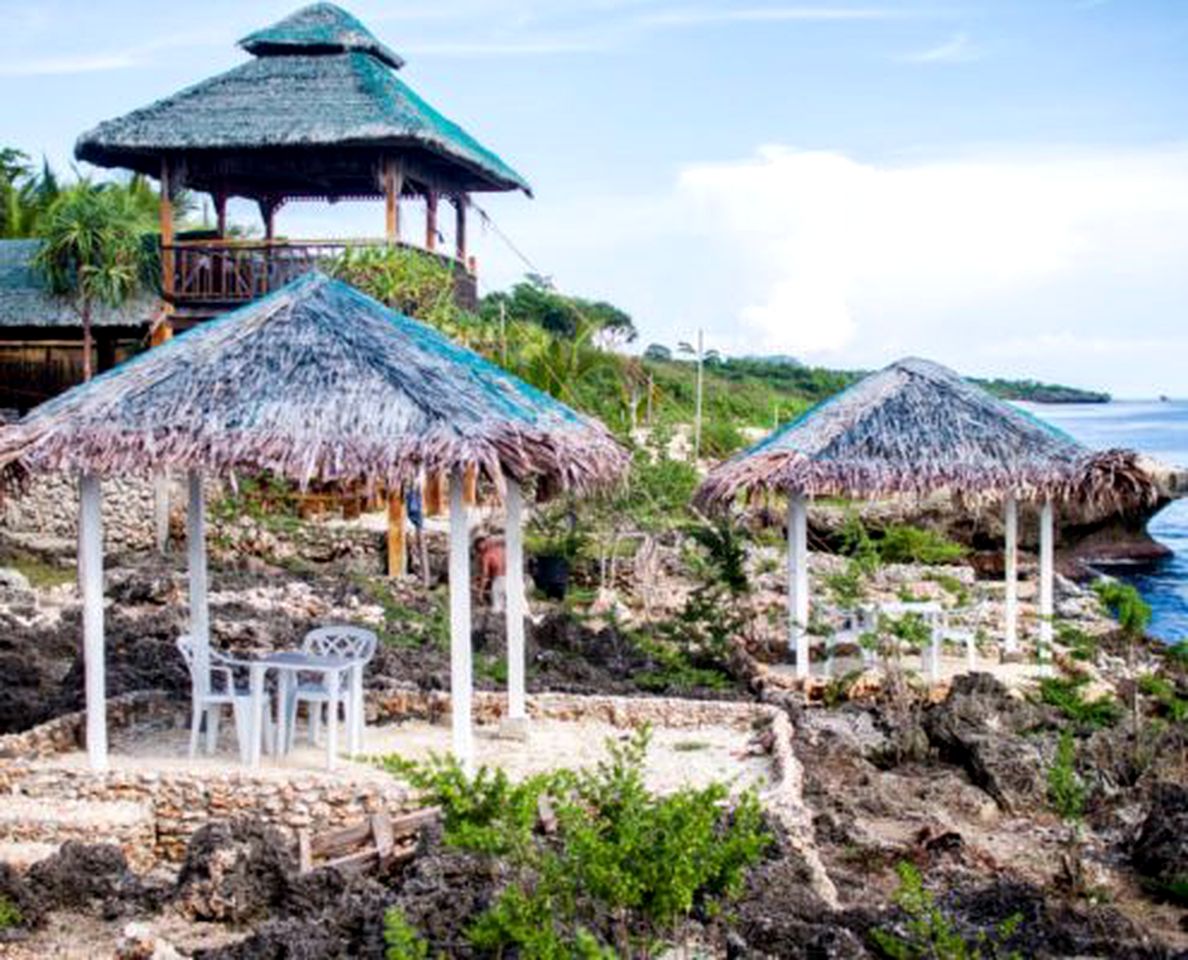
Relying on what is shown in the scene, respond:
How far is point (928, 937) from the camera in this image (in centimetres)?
649

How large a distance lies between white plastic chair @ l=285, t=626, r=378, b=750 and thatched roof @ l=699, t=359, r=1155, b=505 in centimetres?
424

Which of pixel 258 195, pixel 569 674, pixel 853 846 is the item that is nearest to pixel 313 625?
pixel 569 674

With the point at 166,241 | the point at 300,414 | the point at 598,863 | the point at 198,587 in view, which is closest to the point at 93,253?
the point at 166,241

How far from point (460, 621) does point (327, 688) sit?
99 centimetres

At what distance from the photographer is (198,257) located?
67.1 feet

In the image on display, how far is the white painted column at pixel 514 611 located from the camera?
33.6ft

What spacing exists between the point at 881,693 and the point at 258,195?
44.9ft

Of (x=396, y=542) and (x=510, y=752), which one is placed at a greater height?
(x=396, y=542)

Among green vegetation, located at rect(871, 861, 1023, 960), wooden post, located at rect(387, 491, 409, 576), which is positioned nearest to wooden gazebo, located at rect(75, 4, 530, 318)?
wooden post, located at rect(387, 491, 409, 576)

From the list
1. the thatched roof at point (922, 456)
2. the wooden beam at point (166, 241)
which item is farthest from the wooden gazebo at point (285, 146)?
the thatched roof at point (922, 456)

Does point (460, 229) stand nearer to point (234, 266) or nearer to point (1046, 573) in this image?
point (234, 266)

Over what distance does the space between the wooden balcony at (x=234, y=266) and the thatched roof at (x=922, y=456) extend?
7.18 m

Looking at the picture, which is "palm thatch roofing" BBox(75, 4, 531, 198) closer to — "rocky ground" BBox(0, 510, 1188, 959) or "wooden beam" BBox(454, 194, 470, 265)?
"wooden beam" BBox(454, 194, 470, 265)

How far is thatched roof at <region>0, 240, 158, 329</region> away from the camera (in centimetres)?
2203
